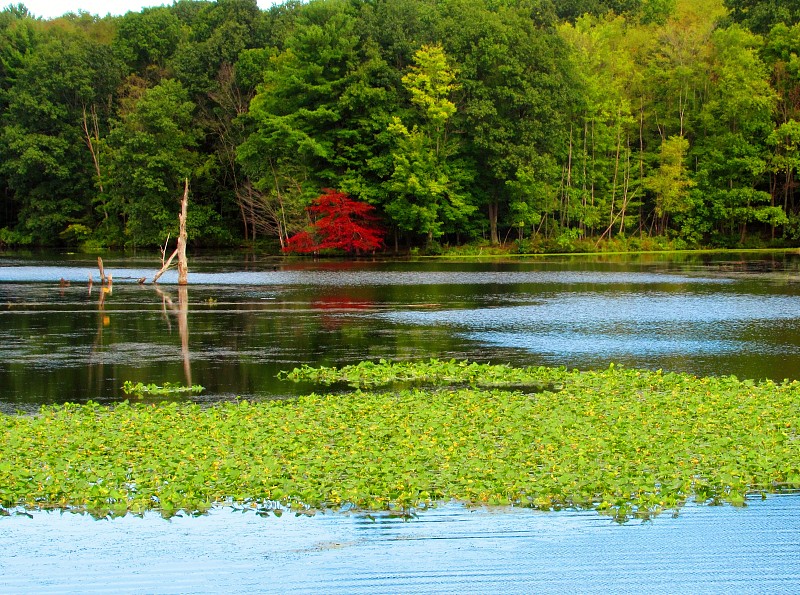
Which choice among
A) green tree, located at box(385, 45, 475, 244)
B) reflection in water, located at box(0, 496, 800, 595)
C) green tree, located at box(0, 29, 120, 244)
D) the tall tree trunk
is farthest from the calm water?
green tree, located at box(0, 29, 120, 244)

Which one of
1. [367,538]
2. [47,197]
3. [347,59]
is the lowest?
[367,538]

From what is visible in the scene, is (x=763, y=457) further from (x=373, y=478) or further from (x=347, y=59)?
(x=347, y=59)

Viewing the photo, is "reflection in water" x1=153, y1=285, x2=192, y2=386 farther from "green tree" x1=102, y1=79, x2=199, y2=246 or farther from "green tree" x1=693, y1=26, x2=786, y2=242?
"green tree" x1=693, y1=26, x2=786, y2=242

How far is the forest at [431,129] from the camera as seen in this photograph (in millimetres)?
66875

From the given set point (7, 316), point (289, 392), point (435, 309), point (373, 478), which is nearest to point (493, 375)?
point (289, 392)

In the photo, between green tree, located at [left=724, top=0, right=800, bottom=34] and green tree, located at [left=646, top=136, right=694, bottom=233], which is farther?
green tree, located at [left=646, top=136, right=694, bottom=233]

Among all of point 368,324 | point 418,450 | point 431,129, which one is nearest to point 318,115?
point 431,129

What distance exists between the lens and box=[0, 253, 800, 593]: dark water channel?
31.7ft

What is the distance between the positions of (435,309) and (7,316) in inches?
528

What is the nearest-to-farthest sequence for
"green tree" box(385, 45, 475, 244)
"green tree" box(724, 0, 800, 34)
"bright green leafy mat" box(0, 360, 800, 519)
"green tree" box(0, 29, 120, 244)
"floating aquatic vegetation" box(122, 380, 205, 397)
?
"bright green leafy mat" box(0, 360, 800, 519)
"floating aquatic vegetation" box(122, 380, 205, 397)
"green tree" box(385, 45, 475, 244)
"green tree" box(724, 0, 800, 34)
"green tree" box(0, 29, 120, 244)

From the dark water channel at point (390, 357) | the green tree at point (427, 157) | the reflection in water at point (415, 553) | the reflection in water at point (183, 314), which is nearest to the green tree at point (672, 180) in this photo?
the dark water channel at point (390, 357)

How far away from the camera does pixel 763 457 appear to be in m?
12.8

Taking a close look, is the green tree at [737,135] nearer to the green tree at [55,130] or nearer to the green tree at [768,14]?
the green tree at [768,14]

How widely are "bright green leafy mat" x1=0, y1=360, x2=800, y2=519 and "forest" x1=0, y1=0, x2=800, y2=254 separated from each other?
49258 mm
